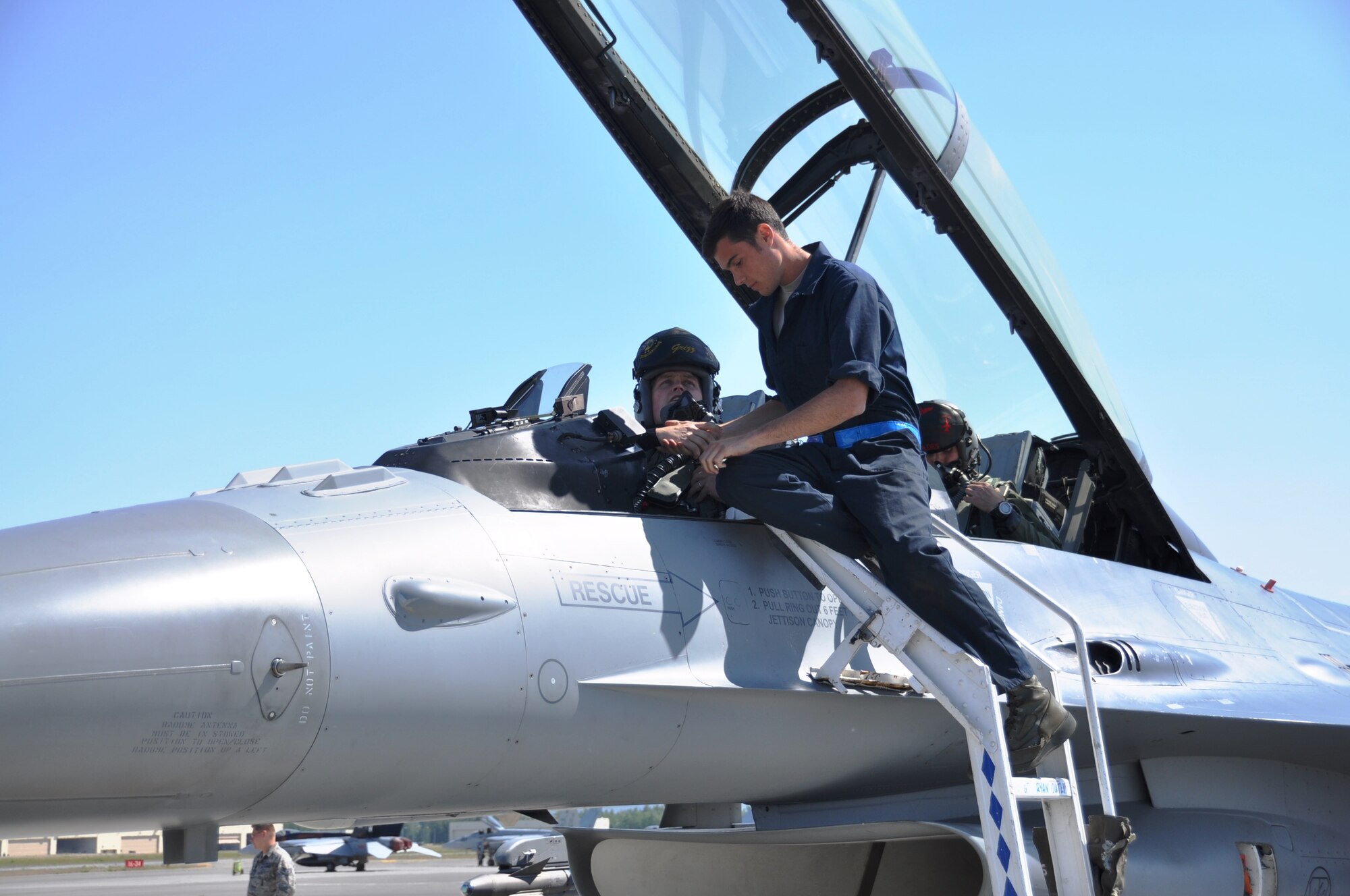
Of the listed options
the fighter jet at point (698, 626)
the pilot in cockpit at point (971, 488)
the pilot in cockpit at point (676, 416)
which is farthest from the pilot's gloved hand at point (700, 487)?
the pilot in cockpit at point (971, 488)

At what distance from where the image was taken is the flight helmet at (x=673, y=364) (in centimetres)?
474

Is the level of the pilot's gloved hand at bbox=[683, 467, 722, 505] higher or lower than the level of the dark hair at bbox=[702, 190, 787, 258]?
lower

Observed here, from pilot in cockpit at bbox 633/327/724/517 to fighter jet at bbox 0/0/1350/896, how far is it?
130 millimetres

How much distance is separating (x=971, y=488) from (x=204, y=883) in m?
25.8

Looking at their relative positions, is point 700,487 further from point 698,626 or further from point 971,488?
point 971,488

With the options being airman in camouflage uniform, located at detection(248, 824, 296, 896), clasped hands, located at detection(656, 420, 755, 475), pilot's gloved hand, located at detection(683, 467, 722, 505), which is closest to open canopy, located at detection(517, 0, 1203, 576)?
clasped hands, located at detection(656, 420, 755, 475)

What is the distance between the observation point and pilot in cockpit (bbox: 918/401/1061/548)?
5551mm

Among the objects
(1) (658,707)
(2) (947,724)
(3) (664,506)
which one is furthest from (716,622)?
(2) (947,724)

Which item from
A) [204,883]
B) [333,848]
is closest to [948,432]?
[204,883]

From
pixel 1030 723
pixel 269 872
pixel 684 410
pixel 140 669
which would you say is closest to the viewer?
pixel 140 669

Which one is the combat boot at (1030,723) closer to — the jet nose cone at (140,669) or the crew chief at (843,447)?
the crew chief at (843,447)

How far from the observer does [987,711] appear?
3301 millimetres

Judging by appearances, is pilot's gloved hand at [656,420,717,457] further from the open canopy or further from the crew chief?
the open canopy

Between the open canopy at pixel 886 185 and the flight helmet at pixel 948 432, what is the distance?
0.16m
